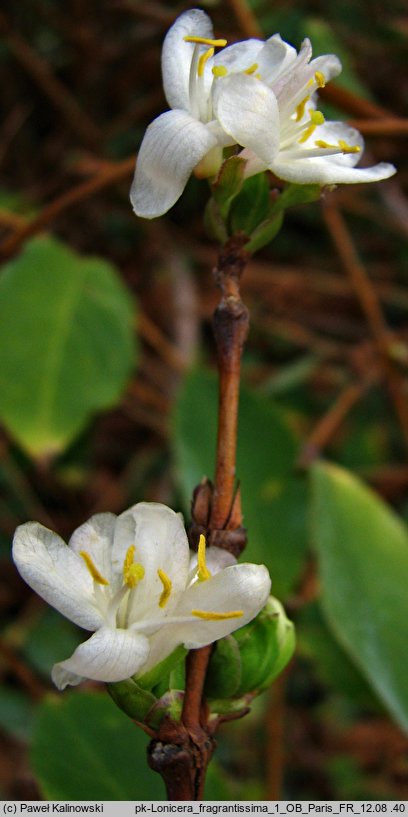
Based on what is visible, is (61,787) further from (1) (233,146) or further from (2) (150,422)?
(2) (150,422)

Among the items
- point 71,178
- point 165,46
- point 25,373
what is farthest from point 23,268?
point 165,46

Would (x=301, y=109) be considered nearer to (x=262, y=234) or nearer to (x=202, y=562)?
(x=262, y=234)

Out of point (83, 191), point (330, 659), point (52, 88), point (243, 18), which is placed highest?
point (52, 88)

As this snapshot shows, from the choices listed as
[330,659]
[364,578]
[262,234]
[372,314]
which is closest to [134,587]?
[262,234]

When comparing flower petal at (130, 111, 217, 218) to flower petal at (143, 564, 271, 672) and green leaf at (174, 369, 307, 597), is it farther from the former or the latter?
green leaf at (174, 369, 307, 597)

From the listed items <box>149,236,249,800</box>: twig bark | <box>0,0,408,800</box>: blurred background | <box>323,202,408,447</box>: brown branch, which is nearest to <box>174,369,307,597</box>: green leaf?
<box>0,0,408,800</box>: blurred background

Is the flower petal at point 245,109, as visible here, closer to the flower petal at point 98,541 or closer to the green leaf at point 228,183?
the green leaf at point 228,183
